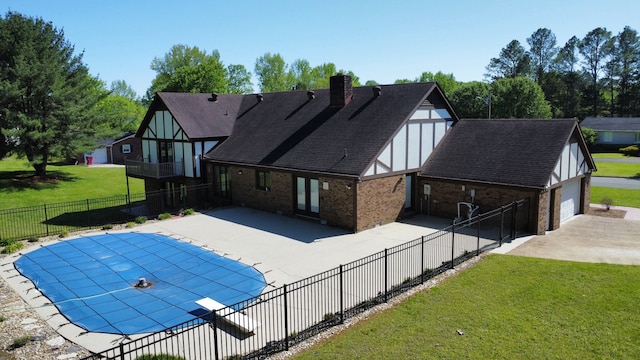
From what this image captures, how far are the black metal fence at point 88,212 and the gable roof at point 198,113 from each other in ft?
11.2

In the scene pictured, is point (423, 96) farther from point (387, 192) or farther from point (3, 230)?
point (3, 230)

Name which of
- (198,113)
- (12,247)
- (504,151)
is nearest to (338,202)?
(504,151)

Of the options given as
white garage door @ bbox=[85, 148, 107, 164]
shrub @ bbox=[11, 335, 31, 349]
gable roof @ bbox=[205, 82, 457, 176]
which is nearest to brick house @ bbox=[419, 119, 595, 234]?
gable roof @ bbox=[205, 82, 457, 176]

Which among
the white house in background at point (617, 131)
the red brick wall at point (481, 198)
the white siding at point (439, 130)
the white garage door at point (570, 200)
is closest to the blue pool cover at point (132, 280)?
the red brick wall at point (481, 198)

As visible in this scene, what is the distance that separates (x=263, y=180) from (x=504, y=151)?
12.3 m

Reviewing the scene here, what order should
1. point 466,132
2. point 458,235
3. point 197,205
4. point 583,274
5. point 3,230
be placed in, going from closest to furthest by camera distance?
point 583,274 < point 458,235 < point 3,230 < point 466,132 < point 197,205

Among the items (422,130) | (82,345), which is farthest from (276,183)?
(82,345)

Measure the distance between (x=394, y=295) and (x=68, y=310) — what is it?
30.0ft

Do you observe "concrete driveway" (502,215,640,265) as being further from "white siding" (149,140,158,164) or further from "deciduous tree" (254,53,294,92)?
"deciduous tree" (254,53,294,92)

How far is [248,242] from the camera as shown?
18812 millimetres

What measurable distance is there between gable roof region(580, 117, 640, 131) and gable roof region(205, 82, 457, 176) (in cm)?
4994

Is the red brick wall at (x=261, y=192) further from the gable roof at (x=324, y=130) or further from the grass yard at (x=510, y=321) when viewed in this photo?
the grass yard at (x=510, y=321)

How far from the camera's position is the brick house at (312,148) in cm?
2072

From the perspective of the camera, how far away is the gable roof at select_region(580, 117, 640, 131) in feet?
202
